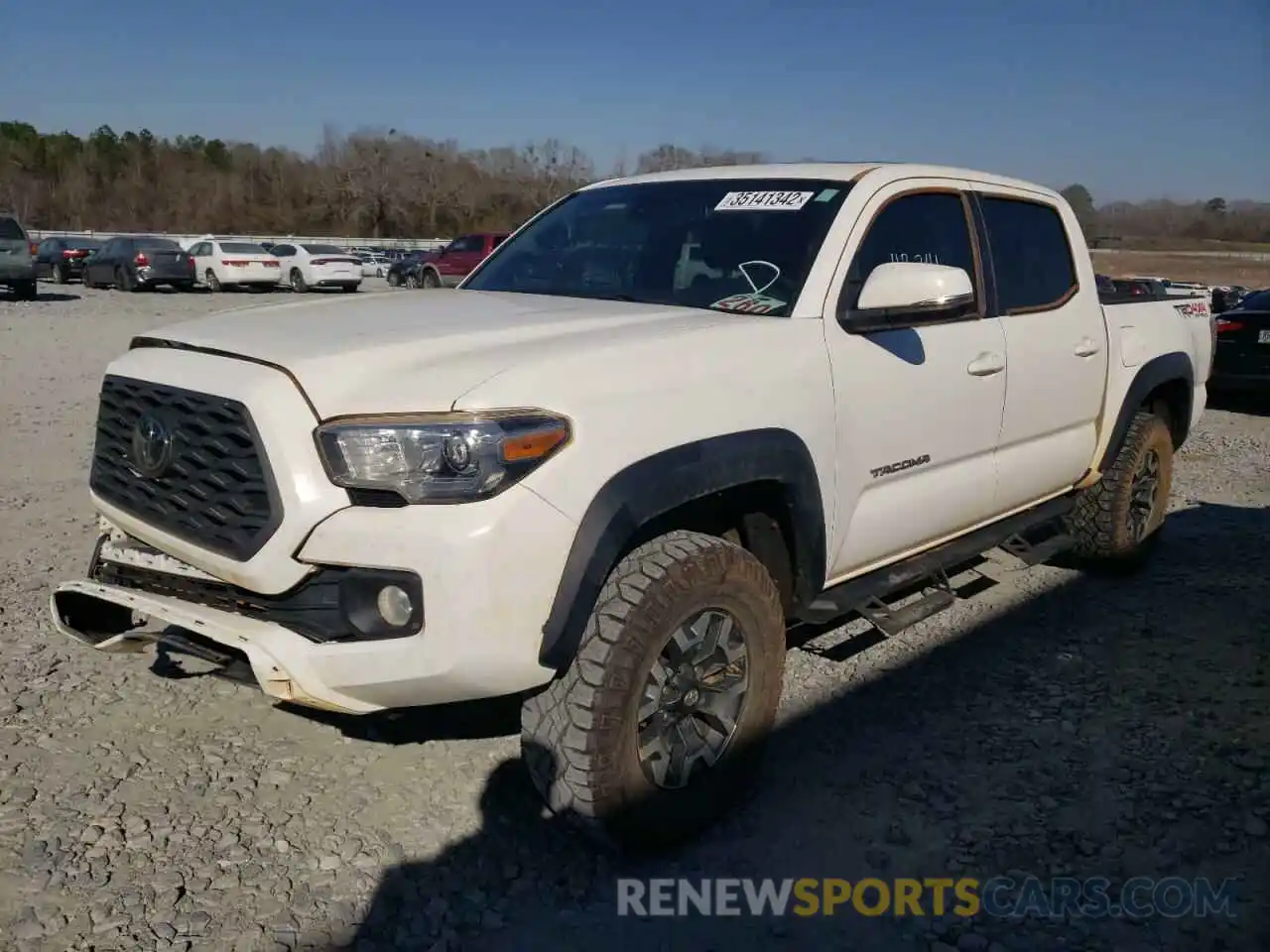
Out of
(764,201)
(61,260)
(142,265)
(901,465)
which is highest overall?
(61,260)

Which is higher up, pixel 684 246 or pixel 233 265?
pixel 233 265

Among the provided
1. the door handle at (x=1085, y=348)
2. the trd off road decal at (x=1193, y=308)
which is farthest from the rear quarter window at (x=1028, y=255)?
the trd off road decal at (x=1193, y=308)

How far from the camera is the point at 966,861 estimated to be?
3027mm

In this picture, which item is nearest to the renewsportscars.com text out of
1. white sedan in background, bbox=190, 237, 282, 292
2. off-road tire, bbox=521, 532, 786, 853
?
off-road tire, bbox=521, 532, 786, 853

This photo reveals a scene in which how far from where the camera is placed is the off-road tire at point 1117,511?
Result: 5.16 meters

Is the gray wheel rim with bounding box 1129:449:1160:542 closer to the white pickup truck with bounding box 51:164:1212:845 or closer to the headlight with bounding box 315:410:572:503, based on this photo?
the white pickup truck with bounding box 51:164:1212:845

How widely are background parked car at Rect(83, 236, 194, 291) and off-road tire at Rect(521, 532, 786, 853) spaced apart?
27.9 metres

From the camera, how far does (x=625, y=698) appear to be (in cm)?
272

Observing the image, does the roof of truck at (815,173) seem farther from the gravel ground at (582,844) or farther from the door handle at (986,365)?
the gravel ground at (582,844)

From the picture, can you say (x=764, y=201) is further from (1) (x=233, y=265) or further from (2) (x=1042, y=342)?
(1) (x=233, y=265)

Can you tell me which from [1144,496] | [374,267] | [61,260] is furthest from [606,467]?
[374,267]

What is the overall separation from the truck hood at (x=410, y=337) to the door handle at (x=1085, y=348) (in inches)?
81.6

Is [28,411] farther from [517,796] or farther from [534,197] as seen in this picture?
[534,197]

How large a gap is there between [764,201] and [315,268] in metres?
27.2
